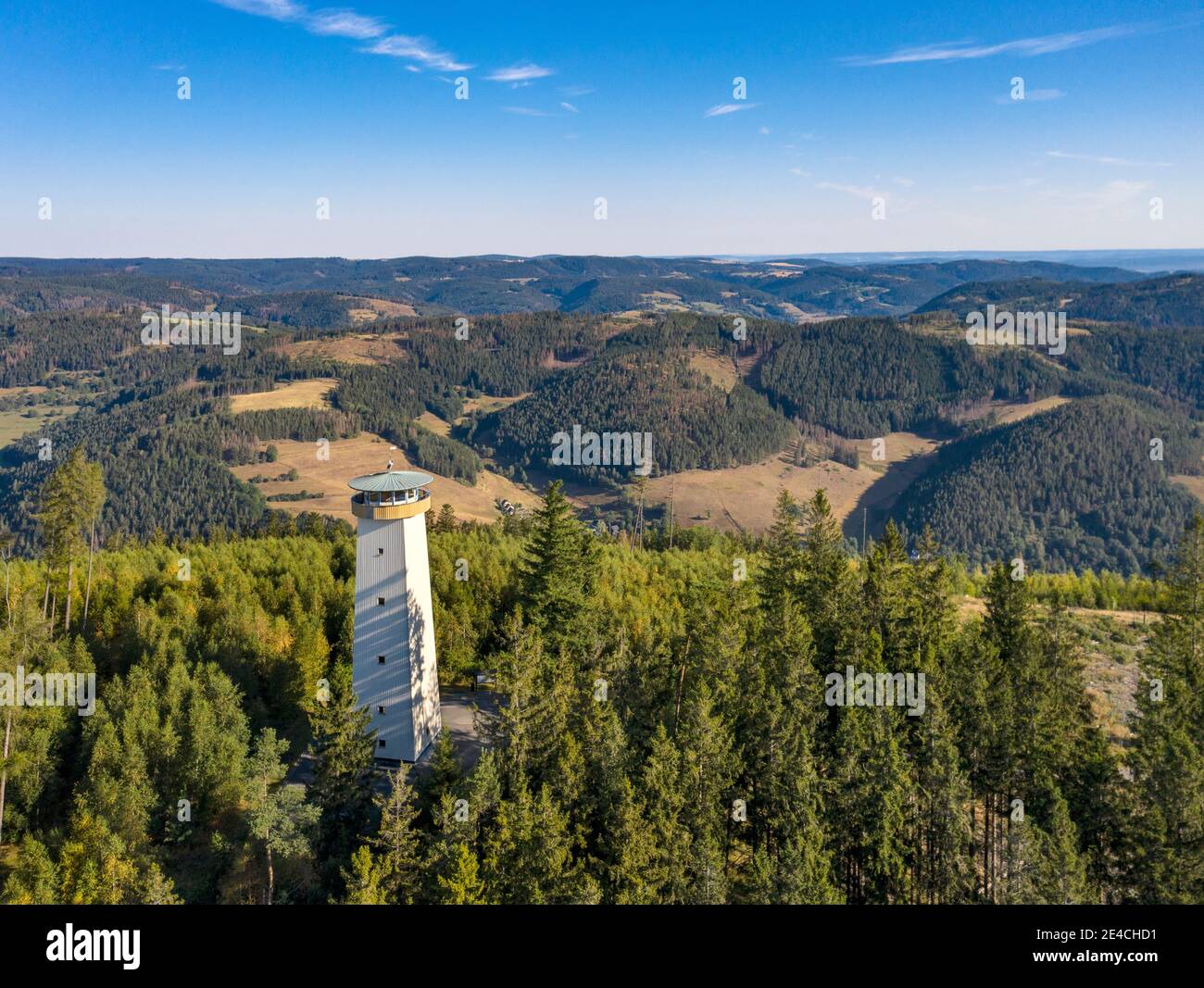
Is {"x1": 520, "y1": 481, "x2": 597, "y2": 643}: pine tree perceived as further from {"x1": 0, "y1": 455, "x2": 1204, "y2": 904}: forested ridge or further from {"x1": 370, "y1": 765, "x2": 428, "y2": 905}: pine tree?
{"x1": 370, "y1": 765, "x2": 428, "y2": 905}: pine tree

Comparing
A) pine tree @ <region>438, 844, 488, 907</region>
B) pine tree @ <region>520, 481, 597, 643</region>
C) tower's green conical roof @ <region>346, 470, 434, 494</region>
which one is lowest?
pine tree @ <region>438, 844, 488, 907</region>

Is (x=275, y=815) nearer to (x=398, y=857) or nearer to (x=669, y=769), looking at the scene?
(x=398, y=857)

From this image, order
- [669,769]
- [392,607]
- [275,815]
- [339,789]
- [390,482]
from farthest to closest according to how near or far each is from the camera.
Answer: [392,607]
[390,482]
[339,789]
[669,769]
[275,815]

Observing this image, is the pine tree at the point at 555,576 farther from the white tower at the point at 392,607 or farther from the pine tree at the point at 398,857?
the pine tree at the point at 398,857

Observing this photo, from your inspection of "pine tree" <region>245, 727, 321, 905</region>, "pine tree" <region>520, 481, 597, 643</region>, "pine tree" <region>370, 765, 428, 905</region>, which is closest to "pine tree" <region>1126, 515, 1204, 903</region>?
"pine tree" <region>370, 765, 428, 905</region>

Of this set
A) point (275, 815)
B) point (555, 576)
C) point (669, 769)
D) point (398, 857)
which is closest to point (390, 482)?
point (555, 576)
